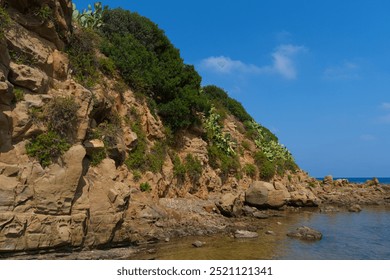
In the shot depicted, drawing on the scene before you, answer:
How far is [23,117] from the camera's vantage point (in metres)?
11.8

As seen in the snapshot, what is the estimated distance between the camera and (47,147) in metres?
12.1

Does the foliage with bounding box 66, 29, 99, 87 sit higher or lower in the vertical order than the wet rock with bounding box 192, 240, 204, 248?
higher

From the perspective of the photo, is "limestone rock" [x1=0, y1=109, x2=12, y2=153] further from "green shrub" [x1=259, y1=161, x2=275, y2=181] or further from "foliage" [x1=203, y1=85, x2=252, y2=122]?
"foliage" [x1=203, y1=85, x2=252, y2=122]

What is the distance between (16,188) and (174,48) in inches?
807

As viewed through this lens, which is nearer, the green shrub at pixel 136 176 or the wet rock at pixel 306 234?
the wet rock at pixel 306 234

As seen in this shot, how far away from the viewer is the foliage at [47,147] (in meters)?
11.9

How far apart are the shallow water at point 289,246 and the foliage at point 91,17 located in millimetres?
16787

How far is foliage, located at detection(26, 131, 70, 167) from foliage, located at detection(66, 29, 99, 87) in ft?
17.3

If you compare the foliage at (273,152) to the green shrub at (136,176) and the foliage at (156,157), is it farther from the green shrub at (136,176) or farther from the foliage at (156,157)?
the green shrub at (136,176)

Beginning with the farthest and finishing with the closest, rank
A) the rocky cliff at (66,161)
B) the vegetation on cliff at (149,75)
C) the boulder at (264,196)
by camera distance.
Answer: the boulder at (264,196) → the vegetation on cliff at (149,75) → the rocky cliff at (66,161)

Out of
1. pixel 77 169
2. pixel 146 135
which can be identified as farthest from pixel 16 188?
pixel 146 135

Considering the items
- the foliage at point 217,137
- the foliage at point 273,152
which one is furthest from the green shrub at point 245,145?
the foliage at point 217,137

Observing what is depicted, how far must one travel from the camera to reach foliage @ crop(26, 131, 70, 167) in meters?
11.9

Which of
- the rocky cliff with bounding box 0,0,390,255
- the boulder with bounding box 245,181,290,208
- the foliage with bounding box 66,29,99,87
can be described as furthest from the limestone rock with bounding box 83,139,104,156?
the boulder with bounding box 245,181,290,208
